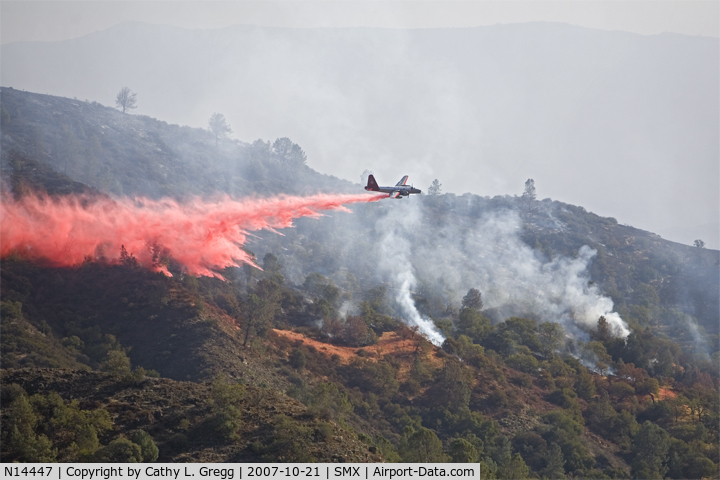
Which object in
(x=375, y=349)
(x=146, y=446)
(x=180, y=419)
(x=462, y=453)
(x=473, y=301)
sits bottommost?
(x=462, y=453)

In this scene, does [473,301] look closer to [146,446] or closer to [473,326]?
[473,326]

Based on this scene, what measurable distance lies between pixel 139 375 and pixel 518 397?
233ft

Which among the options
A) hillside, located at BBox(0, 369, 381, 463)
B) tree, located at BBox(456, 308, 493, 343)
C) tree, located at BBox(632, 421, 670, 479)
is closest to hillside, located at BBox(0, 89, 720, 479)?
hillside, located at BBox(0, 369, 381, 463)

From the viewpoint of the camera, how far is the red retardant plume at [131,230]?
109250mm

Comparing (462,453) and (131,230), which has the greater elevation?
(131,230)

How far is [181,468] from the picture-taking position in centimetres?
5403

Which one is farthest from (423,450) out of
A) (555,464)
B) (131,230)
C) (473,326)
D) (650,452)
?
(473,326)

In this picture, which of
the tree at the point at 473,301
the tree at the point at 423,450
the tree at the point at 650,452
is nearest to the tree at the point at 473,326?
the tree at the point at 473,301

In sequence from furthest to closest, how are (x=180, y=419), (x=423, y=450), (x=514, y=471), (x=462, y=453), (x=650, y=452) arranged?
1. (x=650, y=452)
2. (x=514, y=471)
3. (x=462, y=453)
4. (x=423, y=450)
5. (x=180, y=419)

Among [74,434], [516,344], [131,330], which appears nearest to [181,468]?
[74,434]

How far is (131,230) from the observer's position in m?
114

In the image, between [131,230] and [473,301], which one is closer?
[131,230]

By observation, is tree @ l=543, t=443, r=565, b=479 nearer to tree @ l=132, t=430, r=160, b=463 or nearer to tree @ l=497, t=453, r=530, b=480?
tree @ l=497, t=453, r=530, b=480

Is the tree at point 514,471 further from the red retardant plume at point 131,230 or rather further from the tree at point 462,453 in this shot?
the red retardant plume at point 131,230
